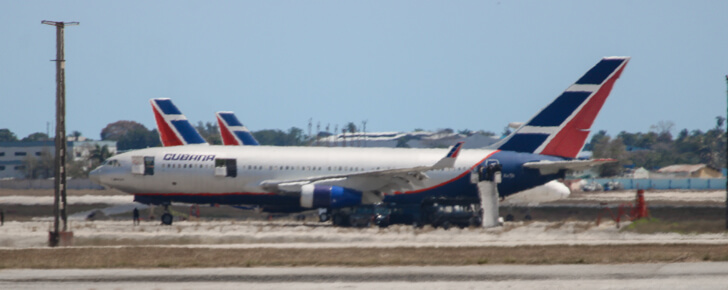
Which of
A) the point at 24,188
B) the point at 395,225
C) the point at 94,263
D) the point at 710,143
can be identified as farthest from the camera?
the point at 710,143

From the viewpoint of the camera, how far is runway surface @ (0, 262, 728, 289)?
21719 mm

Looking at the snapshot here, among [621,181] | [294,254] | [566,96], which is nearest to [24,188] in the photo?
[621,181]

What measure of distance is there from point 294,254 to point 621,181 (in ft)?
268

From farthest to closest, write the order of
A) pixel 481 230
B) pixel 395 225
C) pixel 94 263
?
pixel 395 225, pixel 481 230, pixel 94 263

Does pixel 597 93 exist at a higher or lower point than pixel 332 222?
higher

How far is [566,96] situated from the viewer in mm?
48312

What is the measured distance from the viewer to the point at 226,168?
47.1 metres

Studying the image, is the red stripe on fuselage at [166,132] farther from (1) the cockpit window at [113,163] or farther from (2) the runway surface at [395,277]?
(2) the runway surface at [395,277]

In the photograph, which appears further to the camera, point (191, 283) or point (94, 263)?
point (94, 263)

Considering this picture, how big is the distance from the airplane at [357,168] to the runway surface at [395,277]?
67.8 ft

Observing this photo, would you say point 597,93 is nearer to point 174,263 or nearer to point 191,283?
point 174,263

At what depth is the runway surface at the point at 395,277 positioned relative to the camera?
71.3 feet

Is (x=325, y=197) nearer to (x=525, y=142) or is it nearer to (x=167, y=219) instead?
(x=167, y=219)

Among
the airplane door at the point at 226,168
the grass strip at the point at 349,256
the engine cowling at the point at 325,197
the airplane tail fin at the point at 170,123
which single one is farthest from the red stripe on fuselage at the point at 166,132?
the grass strip at the point at 349,256
